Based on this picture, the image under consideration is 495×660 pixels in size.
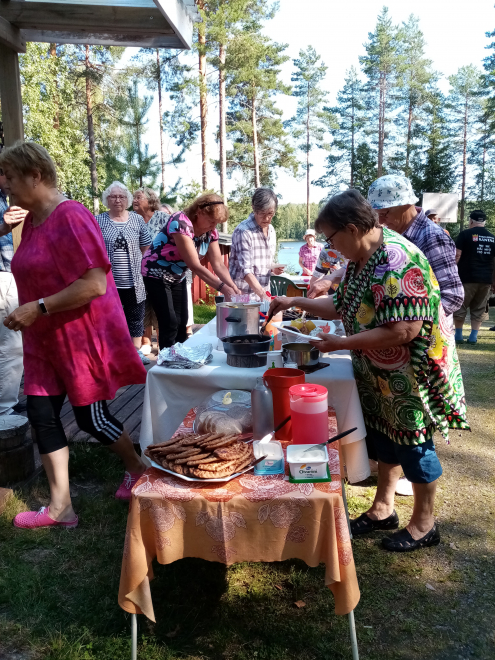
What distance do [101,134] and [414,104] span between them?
1823cm

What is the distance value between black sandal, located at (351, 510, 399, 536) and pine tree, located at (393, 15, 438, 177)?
29050 mm

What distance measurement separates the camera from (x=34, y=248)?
94.2 inches

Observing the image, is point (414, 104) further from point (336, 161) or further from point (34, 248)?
point (34, 248)

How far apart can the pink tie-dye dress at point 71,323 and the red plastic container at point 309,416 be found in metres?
1.10

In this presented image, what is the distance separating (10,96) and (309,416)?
3.74 metres

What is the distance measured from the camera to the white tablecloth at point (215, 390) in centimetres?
238

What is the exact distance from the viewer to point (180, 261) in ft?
13.8

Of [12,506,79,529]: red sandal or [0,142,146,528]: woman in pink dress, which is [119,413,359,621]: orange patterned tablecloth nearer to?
[0,142,146,528]: woman in pink dress

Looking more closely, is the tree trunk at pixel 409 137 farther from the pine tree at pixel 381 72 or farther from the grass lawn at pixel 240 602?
the grass lawn at pixel 240 602

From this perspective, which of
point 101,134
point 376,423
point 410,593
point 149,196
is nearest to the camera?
point 410,593

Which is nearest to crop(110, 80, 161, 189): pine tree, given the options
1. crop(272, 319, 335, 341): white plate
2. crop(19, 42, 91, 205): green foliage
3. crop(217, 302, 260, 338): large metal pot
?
crop(19, 42, 91, 205): green foliage

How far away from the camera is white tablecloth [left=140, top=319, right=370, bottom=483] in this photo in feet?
7.79

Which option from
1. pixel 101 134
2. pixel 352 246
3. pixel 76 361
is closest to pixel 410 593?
pixel 352 246

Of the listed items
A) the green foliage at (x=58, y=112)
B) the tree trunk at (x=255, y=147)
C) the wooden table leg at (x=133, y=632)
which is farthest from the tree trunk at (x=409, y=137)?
the wooden table leg at (x=133, y=632)
